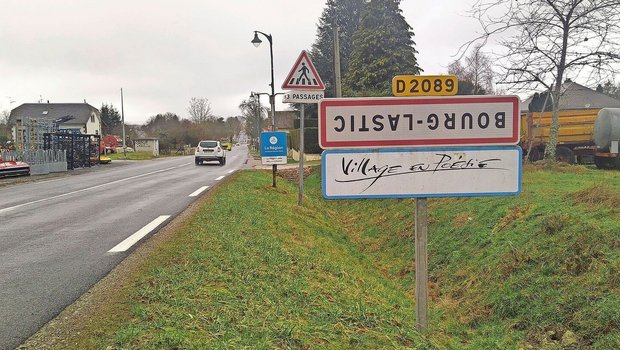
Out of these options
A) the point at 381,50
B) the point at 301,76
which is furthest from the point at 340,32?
the point at 301,76

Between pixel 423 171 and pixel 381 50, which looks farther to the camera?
pixel 381 50

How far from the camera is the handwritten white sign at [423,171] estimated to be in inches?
122

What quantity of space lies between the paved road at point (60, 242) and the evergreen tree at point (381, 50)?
24131 mm

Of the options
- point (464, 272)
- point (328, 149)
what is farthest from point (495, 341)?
point (328, 149)

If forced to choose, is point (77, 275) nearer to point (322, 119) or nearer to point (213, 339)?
point (213, 339)

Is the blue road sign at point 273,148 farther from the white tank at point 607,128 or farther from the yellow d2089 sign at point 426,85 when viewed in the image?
the white tank at point 607,128

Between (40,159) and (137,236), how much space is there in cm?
2006

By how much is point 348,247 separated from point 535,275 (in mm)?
3552

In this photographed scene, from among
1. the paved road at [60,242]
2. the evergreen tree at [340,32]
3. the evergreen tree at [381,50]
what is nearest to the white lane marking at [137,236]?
the paved road at [60,242]

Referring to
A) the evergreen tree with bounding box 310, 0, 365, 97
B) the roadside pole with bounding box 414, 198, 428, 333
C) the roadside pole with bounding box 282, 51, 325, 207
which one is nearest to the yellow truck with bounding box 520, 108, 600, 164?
the roadside pole with bounding box 282, 51, 325, 207

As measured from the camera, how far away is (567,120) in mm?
19234

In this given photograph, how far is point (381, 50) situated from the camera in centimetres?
3403

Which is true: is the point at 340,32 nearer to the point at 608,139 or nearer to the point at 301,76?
the point at 608,139

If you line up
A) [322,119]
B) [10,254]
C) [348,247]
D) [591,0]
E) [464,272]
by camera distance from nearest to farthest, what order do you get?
[322,119]
[10,254]
[464,272]
[348,247]
[591,0]
